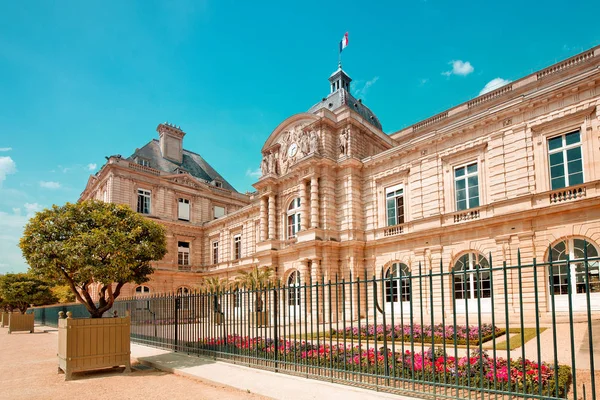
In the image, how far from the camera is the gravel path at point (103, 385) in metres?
8.56

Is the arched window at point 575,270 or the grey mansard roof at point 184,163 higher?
the grey mansard roof at point 184,163

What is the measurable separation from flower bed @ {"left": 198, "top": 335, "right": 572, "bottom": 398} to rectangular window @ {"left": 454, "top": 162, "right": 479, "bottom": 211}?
38.2 feet

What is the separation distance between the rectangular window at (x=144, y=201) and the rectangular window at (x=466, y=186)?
26037 millimetres

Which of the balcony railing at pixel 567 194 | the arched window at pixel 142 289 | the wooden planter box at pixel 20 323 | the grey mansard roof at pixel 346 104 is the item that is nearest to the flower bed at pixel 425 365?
the balcony railing at pixel 567 194

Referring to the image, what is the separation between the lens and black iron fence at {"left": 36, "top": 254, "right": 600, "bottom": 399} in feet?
20.9

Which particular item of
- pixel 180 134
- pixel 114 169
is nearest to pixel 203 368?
pixel 114 169

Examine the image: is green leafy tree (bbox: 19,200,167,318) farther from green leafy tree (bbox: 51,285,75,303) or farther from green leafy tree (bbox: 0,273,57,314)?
green leafy tree (bbox: 51,285,75,303)

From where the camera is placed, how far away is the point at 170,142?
136 feet

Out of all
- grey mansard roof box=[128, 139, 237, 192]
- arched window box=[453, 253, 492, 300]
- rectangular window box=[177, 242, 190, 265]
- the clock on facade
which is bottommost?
arched window box=[453, 253, 492, 300]

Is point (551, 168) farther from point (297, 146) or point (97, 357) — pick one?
point (97, 357)

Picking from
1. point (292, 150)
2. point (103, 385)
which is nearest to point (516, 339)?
point (103, 385)

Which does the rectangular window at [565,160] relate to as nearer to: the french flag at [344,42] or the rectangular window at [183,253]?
the french flag at [344,42]

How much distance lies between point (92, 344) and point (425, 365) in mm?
8276

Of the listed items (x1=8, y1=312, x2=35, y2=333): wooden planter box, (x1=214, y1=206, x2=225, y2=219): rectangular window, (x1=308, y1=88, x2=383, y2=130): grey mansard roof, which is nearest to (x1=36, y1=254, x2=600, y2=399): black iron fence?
(x1=8, y1=312, x2=35, y2=333): wooden planter box
